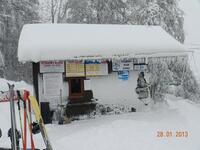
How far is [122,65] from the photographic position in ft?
58.0

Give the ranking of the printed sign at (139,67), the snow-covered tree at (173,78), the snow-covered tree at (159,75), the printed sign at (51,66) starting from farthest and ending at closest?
the snow-covered tree at (173,78)
the snow-covered tree at (159,75)
the printed sign at (139,67)
the printed sign at (51,66)

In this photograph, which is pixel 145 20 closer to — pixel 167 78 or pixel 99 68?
pixel 167 78

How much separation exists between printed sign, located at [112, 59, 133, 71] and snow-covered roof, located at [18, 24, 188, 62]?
92 cm

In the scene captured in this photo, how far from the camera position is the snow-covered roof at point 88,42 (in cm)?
1553

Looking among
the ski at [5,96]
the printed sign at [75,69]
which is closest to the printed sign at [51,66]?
the printed sign at [75,69]

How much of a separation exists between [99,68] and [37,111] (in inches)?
343

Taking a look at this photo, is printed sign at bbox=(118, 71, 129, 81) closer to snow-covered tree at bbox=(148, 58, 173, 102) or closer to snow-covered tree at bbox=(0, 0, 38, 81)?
snow-covered tree at bbox=(148, 58, 173, 102)

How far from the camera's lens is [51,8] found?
45.4 m

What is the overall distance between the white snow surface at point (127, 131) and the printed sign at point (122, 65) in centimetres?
195

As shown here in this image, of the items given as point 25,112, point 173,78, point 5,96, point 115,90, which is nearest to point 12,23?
point 173,78

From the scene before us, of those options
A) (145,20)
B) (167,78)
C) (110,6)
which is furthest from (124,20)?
(167,78)

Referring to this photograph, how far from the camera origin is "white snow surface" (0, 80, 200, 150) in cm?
1175

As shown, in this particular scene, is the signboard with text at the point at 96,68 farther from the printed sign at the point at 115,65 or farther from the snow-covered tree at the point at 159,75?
the snow-covered tree at the point at 159,75
